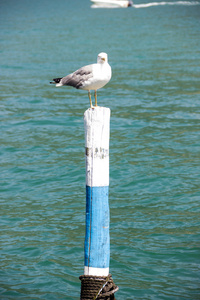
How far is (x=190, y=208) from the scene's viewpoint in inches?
476

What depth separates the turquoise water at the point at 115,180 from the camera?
369 inches

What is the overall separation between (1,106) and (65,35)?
2751cm

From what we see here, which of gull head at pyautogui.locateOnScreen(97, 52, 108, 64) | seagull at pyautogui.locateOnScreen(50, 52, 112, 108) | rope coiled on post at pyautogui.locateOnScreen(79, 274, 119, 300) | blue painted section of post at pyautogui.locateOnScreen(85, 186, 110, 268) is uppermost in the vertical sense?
gull head at pyautogui.locateOnScreen(97, 52, 108, 64)

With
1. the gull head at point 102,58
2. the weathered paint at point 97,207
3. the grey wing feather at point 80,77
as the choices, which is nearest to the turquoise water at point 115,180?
the weathered paint at point 97,207

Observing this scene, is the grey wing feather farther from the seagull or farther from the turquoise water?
the turquoise water

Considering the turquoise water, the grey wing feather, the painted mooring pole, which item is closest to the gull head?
the grey wing feather

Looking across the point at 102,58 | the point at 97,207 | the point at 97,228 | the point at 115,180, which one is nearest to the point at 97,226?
the point at 97,228

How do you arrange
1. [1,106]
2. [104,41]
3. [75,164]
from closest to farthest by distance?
[75,164], [1,106], [104,41]

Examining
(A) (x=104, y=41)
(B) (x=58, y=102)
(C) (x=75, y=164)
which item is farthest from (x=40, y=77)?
(A) (x=104, y=41)

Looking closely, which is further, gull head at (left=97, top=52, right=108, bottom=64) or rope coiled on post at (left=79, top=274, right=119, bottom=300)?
gull head at (left=97, top=52, right=108, bottom=64)

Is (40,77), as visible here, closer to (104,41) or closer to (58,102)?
(58,102)

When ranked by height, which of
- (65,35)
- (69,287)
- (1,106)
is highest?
(65,35)

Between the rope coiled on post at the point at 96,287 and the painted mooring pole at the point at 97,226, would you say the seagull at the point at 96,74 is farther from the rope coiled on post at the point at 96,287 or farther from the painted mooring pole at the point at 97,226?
the rope coiled on post at the point at 96,287

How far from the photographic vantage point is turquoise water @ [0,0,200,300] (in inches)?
369
